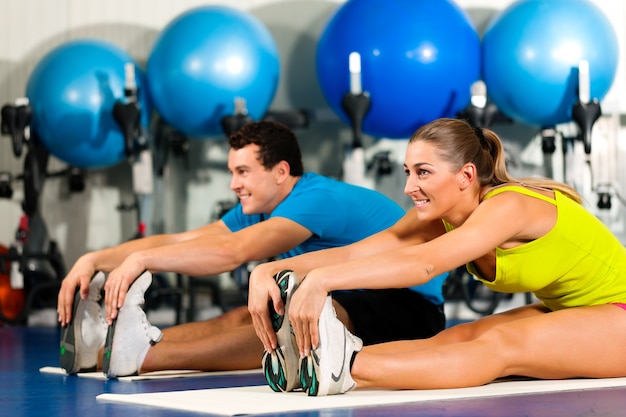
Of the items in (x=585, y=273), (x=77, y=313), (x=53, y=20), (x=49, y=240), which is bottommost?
(x=49, y=240)

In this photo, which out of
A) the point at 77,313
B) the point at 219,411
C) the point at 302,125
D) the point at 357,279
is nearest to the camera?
the point at 219,411

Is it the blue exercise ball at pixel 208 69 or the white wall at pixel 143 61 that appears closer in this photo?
the blue exercise ball at pixel 208 69

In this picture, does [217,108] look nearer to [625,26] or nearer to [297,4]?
[297,4]

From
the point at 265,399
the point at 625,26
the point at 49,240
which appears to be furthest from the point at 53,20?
the point at 265,399

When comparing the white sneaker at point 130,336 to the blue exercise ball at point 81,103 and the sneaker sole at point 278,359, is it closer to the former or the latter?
the sneaker sole at point 278,359

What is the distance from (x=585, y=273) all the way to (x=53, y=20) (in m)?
4.58

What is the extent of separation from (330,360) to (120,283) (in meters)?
0.86

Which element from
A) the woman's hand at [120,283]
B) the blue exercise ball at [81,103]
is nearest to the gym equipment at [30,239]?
the blue exercise ball at [81,103]

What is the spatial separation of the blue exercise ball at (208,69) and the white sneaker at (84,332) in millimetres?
2255

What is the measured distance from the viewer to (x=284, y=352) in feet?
7.38

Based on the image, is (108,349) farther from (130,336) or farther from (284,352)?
(284,352)

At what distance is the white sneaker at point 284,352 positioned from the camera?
2.21 metres

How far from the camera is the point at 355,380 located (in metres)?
2.19

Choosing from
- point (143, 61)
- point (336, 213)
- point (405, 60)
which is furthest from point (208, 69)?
point (336, 213)
